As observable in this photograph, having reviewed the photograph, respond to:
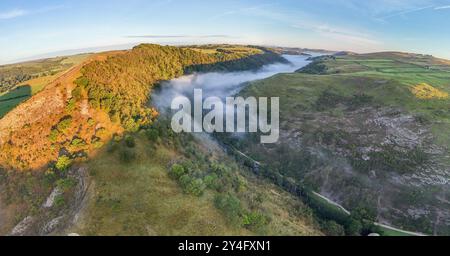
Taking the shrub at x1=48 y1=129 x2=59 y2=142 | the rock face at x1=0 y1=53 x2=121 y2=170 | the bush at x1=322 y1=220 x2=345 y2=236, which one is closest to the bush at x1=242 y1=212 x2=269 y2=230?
the bush at x1=322 y1=220 x2=345 y2=236

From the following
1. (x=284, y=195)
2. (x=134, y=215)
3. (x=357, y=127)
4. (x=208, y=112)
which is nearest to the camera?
(x=134, y=215)

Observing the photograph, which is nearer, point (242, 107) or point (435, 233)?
point (435, 233)

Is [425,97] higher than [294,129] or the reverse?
higher

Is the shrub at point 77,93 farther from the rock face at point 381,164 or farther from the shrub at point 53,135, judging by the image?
the rock face at point 381,164

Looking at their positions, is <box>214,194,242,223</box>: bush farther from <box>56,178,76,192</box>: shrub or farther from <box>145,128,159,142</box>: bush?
<box>56,178,76,192</box>: shrub

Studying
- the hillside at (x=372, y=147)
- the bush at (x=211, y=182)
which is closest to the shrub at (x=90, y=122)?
the bush at (x=211, y=182)

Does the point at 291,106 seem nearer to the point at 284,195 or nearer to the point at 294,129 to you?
the point at 294,129

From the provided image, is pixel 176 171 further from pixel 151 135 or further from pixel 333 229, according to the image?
pixel 333 229

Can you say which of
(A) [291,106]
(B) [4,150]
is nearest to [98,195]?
(B) [4,150]

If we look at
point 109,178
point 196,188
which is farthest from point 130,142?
point 196,188
